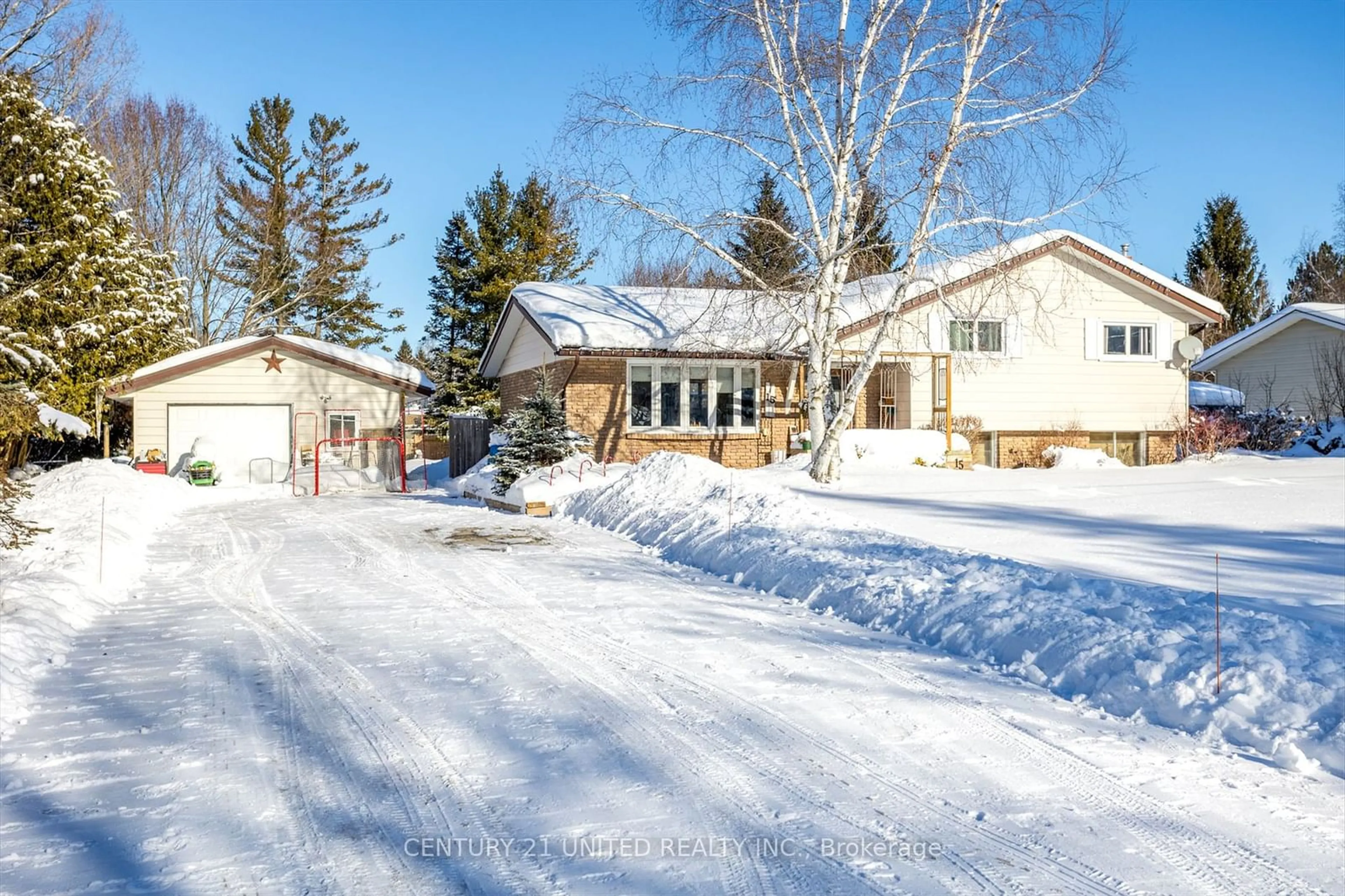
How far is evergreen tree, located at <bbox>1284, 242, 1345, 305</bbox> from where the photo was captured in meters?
47.2

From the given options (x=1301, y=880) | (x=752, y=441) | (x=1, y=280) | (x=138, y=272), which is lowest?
(x=1301, y=880)

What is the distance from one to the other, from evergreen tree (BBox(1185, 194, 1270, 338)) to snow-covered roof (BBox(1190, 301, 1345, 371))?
1483 cm

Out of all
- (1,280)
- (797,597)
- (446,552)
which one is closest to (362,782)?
(797,597)

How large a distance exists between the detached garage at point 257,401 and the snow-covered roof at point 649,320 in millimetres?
4947

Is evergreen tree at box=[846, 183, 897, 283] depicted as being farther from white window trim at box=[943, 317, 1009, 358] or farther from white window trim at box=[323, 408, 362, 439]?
white window trim at box=[323, 408, 362, 439]

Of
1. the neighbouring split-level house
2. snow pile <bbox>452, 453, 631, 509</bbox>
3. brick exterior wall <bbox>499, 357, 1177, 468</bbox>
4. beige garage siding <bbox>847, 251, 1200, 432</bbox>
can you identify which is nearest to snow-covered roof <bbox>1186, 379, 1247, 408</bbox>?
beige garage siding <bbox>847, 251, 1200, 432</bbox>

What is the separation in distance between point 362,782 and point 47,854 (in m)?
1.18

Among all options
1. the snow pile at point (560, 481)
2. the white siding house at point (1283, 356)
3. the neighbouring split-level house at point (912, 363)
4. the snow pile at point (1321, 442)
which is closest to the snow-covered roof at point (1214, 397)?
the white siding house at point (1283, 356)

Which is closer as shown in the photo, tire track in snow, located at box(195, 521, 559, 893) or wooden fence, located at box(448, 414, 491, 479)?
tire track in snow, located at box(195, 521, 559, 893)

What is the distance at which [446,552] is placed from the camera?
11.4 meters

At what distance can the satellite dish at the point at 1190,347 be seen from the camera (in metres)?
23.8

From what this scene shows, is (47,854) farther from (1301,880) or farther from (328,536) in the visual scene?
(328,536)

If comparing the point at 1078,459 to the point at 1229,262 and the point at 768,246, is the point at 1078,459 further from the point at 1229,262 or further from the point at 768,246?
the point at 1229,262

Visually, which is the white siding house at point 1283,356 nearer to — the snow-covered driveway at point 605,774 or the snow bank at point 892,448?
the snow bank at point 892,448
